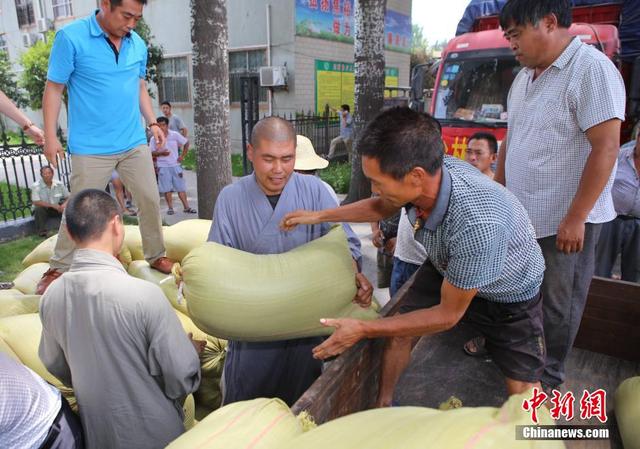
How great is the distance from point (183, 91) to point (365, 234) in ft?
31.5

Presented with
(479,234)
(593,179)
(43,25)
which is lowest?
(479,234)

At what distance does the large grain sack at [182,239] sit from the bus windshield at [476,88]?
351cm

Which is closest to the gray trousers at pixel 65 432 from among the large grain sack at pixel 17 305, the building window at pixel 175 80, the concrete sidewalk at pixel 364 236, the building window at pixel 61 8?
the large grain sack at pixel 17 305

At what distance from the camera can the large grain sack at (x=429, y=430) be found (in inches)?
33.0

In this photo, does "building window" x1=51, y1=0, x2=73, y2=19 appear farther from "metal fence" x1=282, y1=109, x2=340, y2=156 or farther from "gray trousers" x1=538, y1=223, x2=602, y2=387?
"gray trousers" x1=538, y1=223, x2=602, y2=387

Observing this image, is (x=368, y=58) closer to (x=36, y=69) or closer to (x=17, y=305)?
(x=17, y=305)

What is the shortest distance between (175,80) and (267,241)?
502 inches

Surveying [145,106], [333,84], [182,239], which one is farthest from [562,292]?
[333,84]

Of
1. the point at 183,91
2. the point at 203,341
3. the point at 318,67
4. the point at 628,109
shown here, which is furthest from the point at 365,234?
the point at 183,91

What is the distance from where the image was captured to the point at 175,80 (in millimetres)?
13289

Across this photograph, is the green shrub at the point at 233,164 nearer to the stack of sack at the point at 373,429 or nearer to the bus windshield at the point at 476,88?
the bus windshield at the point at 476,88

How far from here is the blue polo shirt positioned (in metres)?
2.62

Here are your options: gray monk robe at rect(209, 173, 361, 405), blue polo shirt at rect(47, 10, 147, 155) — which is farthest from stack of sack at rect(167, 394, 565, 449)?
blue polo shirt at rect(47, 10, 147, 155)

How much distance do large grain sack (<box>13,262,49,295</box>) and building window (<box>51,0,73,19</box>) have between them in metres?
15.8
